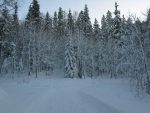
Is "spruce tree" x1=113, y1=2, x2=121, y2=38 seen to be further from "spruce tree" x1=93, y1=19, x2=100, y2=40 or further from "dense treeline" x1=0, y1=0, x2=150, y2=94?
"spruce tree" x1=93, y1=19, x2=100, y2=40

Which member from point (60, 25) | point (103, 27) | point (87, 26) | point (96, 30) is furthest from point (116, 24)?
point (60, 25)

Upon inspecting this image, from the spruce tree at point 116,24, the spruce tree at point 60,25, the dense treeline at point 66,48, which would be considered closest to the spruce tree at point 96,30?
the dense treeline at point 66,48

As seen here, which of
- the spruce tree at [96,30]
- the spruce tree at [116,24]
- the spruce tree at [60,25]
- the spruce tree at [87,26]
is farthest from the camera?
the spruce tree at [60,25]

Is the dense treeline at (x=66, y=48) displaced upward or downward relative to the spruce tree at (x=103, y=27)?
downward

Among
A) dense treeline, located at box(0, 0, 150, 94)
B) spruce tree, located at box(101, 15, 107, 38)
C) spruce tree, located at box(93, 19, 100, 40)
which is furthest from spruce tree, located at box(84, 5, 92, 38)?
spruce tree, located at box(101, 15, 107, 38)

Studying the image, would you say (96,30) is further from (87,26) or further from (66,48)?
(66,48)

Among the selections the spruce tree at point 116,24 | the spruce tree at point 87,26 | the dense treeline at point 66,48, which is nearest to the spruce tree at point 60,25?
the dense treeline at point 66,48

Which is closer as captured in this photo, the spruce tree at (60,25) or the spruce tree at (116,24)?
the spruce tree at (116,24)

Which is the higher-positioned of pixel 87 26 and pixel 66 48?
pixel 87 26

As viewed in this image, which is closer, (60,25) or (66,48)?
(66,48)

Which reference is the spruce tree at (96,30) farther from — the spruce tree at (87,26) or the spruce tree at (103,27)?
the spruce tree at (87,26)

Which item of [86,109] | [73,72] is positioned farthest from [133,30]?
[73,72]

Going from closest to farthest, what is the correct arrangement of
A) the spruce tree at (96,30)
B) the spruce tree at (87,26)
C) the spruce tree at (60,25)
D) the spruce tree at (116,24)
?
1. the spruce tree at (116,24)
2. the spruce tree at (87,26)
3. the spruce tree at (96,30)
4. the spruce tree at (60,25)

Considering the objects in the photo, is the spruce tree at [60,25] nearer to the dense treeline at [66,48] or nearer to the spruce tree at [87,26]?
the dense treeline at [66,48]
